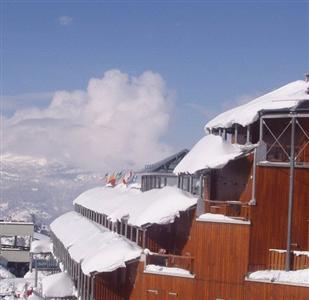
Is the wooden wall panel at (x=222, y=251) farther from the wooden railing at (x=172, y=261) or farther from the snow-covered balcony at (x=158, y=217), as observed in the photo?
the snow-covered balcony at (x=158, y=217)

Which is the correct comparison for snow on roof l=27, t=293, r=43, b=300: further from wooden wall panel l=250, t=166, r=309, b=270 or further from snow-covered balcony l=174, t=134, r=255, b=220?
wooden wall panel l=250, t=166, r=309, b=270

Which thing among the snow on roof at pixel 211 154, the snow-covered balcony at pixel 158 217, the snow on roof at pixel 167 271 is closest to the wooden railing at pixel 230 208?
the snow-covered balcony at pixel 158 217

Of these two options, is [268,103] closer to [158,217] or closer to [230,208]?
[230,208]

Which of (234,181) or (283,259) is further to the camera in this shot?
(234,181)

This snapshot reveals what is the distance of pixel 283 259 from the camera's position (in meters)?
27.6

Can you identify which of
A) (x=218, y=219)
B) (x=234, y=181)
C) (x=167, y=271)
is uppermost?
(x=234, y=181)

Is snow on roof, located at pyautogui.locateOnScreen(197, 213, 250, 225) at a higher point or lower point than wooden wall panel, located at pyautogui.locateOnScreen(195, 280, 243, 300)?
higher

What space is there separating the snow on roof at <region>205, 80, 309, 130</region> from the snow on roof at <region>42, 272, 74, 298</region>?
18.5 meters

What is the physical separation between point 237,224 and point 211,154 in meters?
3.74

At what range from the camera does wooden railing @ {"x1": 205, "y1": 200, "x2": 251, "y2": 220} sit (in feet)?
91.4

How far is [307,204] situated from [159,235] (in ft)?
24.7

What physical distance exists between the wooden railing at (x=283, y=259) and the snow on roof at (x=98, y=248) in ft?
19.6

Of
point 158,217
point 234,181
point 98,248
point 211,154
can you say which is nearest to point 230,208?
point 234,181

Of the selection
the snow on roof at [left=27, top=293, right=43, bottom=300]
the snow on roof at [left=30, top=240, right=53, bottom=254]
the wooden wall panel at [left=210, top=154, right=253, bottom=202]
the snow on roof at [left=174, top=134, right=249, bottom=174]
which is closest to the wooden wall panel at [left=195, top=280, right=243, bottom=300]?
the wooden wall panel at [left=210, top=154, right=253, bottom=202]
